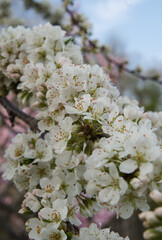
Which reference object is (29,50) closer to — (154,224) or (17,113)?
(17,113)

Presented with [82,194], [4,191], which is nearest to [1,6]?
[4,191]

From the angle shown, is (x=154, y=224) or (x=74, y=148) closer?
(x=154, y=224)

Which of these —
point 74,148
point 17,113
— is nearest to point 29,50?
point 17,113

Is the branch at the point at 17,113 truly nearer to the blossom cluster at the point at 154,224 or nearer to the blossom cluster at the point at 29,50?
the blossom cluster at the point at 29,50

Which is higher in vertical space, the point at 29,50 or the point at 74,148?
the point at 29,50

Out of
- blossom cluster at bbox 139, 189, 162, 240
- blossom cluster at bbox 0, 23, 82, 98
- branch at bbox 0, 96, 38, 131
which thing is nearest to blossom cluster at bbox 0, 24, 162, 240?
blossom cluster at bbox 0, 23, 82, 98

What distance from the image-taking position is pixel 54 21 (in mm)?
4344

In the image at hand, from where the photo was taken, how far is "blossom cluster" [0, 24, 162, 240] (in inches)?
39.9

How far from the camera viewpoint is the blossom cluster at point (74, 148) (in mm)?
1013

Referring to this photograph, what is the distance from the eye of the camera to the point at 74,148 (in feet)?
4.17

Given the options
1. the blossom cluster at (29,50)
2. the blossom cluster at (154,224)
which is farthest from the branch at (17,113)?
the blossom cluster at (154,224)

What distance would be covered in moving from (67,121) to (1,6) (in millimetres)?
4177

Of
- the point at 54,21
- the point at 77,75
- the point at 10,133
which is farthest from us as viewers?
the point at 10,133

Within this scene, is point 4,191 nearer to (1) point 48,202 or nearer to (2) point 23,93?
(2) point 23,93
